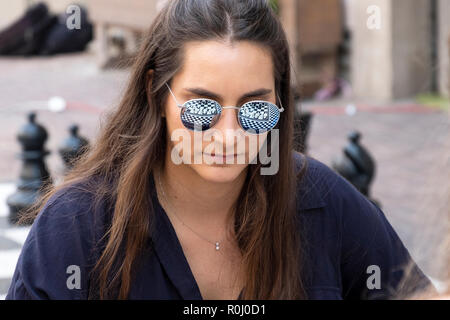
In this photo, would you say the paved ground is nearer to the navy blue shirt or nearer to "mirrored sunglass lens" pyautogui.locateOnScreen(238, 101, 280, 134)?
the navy blue shirt

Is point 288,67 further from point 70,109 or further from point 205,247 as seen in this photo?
point 70,109

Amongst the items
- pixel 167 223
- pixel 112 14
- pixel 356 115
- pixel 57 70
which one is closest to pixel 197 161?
pixel 167 223

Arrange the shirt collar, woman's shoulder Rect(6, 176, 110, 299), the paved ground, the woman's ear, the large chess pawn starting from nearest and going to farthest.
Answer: the paved ground → woman's shoulder Rect(6, 176, 110, 299) → the shirt collar → the woman's ear → the large chess pawn

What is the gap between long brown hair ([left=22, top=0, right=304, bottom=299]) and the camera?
2055mm

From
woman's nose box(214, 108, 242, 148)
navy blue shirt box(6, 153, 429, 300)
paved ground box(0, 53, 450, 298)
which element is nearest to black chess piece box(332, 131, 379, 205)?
paved ground box(0, 53, 450, 298)

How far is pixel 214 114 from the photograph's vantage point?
1.96m

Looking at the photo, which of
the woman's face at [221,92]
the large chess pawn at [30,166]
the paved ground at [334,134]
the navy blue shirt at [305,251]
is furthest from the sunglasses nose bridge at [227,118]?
the large chess pawn at [30,166]

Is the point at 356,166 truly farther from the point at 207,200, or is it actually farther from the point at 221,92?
the point at 221,92

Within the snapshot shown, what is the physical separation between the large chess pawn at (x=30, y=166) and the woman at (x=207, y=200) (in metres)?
2.78

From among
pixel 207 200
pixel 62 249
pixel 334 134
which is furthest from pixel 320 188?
pixel 334 134

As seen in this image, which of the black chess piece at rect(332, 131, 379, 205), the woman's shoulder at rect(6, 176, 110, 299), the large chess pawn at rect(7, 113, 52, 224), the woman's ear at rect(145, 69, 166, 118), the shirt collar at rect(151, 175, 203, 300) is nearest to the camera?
the woman's shoulder at rect(6, 176, 110, 299)

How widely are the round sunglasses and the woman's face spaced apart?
0.02 meters

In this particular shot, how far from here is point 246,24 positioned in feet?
6.92

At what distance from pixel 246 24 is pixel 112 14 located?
371 inches
